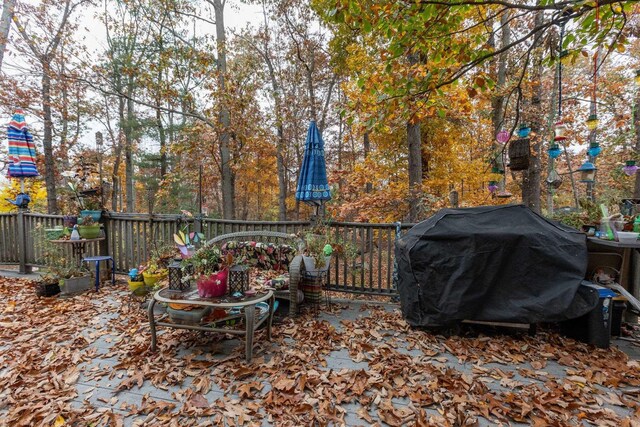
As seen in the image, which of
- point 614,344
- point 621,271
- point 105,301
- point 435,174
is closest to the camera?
point 614,344

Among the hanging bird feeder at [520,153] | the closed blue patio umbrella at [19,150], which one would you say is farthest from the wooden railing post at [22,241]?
the hanging bird feeder at [520,153]

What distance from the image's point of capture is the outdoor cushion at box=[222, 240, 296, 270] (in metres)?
3.85

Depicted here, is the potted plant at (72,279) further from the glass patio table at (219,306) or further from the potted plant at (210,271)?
the potted plant at (210,271)

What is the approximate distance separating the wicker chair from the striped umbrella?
337 centimetres

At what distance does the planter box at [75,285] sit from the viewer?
4156mm

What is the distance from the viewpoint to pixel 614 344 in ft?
9.12

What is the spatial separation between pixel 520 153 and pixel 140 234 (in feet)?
19.0

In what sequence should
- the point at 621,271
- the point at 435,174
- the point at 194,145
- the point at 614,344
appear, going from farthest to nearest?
the point at 435,174
the point at 194,145
the point at 621,271
the point at 614,344

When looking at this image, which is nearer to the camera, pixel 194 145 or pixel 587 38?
pixel 587 38

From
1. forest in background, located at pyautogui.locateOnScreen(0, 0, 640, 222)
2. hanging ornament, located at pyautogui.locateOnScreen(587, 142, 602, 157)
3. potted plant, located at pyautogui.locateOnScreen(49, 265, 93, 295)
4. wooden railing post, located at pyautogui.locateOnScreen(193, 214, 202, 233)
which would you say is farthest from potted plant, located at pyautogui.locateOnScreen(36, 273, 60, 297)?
hanging ornament, located at pyautogui.locateOnScreen(587, 142, 602, 157)

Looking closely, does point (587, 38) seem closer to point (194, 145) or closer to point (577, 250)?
point (577, 250)

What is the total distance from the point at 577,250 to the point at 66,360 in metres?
4.60

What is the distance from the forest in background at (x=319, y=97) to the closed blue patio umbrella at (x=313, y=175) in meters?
0.58

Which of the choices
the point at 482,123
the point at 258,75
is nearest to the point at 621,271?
the point at 482,123
